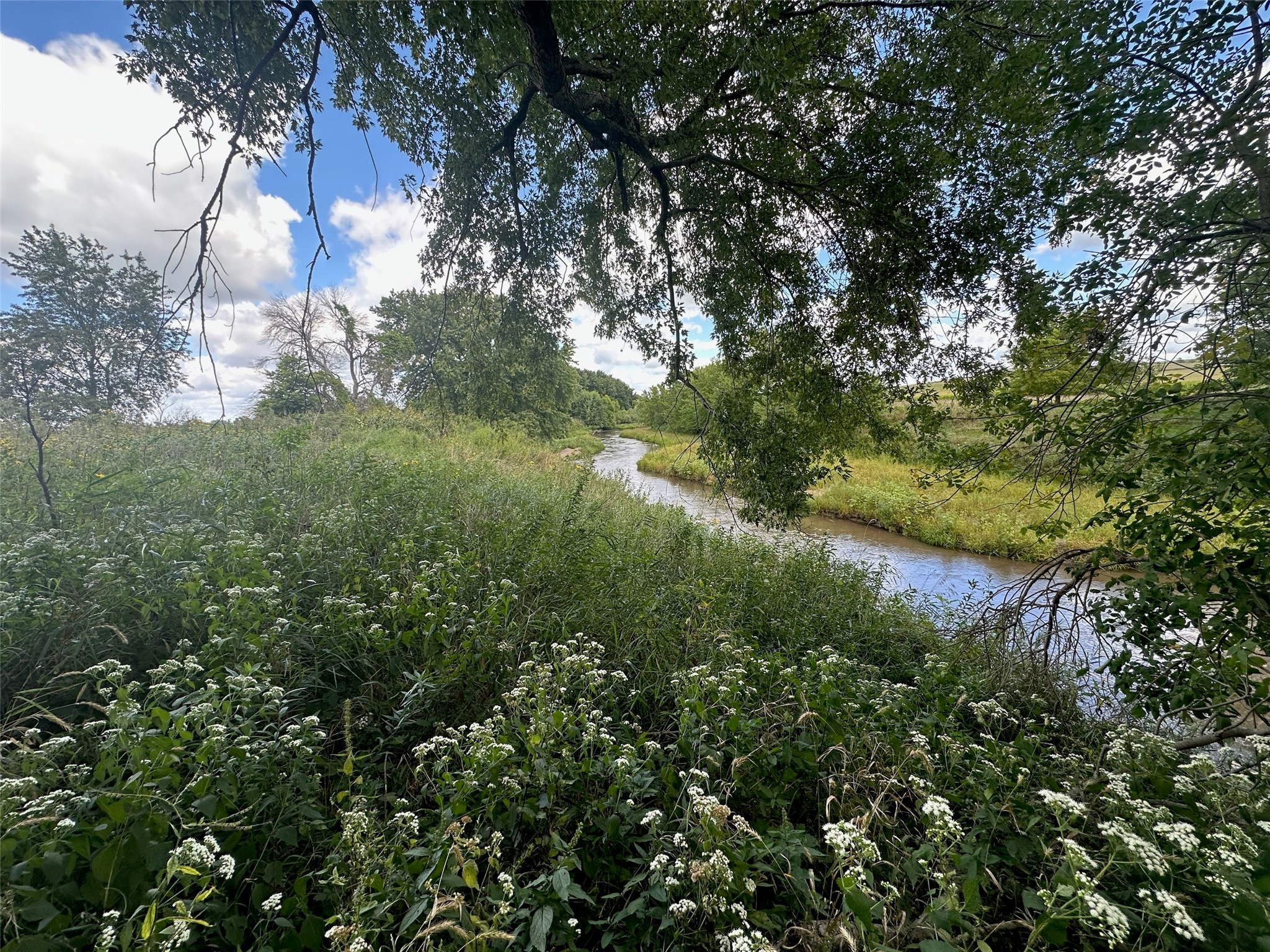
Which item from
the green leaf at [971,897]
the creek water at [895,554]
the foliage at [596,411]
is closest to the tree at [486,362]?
the creek water at [895,554]

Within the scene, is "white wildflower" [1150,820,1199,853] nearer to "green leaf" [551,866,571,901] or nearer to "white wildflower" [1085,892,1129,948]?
"white wildflower" [1085,892,1129,948]

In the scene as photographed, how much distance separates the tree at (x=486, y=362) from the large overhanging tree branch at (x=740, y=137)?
0.62 m

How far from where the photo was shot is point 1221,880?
3.72 feet

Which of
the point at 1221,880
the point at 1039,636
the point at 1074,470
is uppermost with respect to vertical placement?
the point at 1074,470

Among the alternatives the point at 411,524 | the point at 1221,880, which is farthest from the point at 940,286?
the point at 411,524

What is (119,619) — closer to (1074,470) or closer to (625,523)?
(625,523)

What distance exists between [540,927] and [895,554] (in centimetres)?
970

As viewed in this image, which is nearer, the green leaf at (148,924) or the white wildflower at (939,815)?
the green leaf at (148,924)

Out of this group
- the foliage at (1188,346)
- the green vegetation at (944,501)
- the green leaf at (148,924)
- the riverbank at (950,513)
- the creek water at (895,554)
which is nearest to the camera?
the green leaf at (148,924)

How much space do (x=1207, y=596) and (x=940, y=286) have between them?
3.11m

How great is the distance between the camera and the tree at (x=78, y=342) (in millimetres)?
3029

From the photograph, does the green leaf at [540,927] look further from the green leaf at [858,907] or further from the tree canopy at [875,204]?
the tree canopy at [875,204]

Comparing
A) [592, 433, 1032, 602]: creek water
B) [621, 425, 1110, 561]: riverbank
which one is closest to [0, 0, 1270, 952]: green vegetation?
[592, 433, 1032, 602]: creek water

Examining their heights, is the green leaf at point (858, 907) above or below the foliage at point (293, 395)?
below
